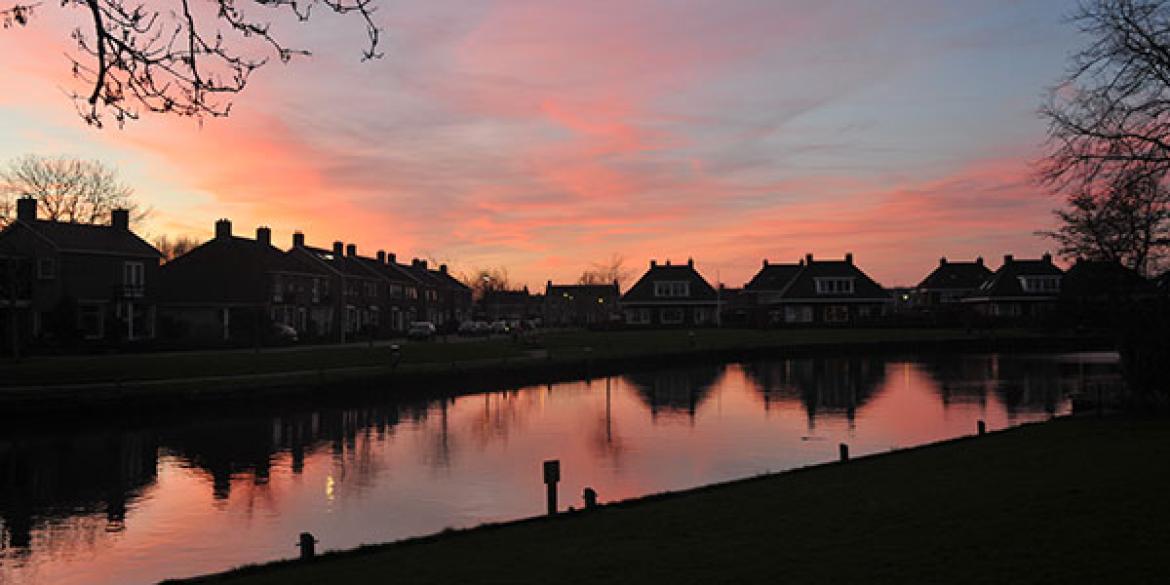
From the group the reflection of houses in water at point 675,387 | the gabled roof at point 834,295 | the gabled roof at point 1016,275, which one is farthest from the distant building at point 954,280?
the reflection of houses in water at point 675,387

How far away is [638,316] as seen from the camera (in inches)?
→ 4358

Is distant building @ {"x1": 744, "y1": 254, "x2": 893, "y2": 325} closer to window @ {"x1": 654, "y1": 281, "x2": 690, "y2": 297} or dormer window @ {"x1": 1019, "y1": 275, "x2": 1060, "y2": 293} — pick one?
window @ {"x1": 654, "y1": 281, "x2": 690, "y2": 297}

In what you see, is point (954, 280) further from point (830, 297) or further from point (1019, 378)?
point (1019, 378)

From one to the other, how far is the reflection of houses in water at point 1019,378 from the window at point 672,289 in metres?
39.8

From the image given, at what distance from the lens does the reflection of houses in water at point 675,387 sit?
144 ft

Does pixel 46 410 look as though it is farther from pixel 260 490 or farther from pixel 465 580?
pixel 465 580

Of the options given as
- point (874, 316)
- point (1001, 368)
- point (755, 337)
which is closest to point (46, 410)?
point (1001, 368)

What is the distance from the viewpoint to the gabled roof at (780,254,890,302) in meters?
105

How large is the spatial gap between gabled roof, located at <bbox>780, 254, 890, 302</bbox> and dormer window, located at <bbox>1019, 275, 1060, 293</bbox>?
18.0 meters

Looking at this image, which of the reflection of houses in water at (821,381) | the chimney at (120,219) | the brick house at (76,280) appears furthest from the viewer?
the chimney at (120,219)

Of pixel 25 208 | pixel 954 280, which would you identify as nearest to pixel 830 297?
pixel 954 280

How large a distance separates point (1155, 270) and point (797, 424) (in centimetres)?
1494

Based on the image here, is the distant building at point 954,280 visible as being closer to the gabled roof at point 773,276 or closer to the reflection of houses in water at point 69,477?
the gabled roof at point 773,276

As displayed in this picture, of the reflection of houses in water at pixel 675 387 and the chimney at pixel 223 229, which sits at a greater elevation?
the chimney at pixel 223 229
